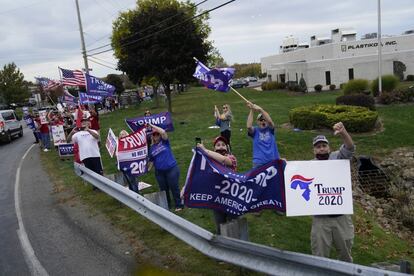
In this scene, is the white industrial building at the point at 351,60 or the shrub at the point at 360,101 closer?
the shrub at the point at 360,101

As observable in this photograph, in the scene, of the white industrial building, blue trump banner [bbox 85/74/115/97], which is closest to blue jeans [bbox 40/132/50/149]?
blue trump banner [bbox 85/74/115/97]

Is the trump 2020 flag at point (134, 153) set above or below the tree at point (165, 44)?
below

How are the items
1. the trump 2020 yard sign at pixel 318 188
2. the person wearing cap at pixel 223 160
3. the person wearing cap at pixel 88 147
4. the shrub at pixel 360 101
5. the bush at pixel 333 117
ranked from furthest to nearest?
the shrub at pixel 360 101
the bush at pixel 333 117
the person wearing cap at pixel 88 147
the person wearing cap at pixel 223 160
the trump 2020 yard sign at pixel 318 188

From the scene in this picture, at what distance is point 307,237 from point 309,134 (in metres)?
10.5

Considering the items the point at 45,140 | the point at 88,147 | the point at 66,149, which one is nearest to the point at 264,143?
the point at 88,147

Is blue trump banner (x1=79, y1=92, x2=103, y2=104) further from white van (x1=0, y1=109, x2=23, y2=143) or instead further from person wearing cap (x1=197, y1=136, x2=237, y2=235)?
person wearing cap (x1=197, y1=136, x2=237, y2=235)

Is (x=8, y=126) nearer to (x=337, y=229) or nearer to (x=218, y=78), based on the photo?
(x=218, y=78)

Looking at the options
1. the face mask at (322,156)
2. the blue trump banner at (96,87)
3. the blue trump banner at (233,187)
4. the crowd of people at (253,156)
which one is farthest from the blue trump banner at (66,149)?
the face mask at (322,156)

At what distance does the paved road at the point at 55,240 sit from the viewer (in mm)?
6762

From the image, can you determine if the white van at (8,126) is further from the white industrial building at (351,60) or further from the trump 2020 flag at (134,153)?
the white industrial building at (351,60)

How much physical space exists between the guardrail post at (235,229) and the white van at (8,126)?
78.7 feet

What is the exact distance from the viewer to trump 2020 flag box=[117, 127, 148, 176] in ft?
30.3

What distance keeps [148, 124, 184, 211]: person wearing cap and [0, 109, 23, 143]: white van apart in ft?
69.0

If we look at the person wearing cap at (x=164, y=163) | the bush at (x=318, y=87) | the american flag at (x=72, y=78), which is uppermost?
the american flag at (x=72, y=78)
